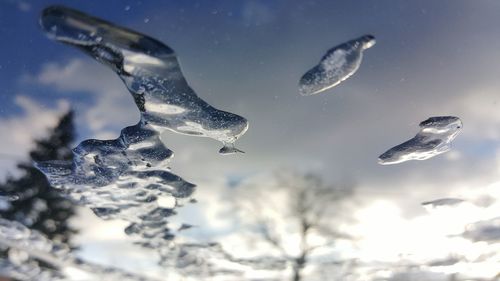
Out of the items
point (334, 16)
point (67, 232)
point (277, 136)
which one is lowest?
point (67, 232)

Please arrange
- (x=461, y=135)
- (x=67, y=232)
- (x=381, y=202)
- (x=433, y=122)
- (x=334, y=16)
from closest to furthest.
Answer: (x=334, y=16), (x=433, y=122), (x=461, y=135), (x=381, y=202), (x=67, y=232)

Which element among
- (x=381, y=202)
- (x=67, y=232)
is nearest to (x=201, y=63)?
(x=381, y=202)

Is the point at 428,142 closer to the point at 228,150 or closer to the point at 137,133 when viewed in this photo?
the point at 228,150

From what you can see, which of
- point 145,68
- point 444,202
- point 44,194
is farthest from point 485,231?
point 44,194

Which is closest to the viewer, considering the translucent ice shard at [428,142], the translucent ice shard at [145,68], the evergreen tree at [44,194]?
the translucent ice shard at [145,68]

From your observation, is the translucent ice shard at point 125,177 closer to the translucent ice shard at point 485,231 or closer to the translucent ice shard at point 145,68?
the translucent ice shard at point 145,68

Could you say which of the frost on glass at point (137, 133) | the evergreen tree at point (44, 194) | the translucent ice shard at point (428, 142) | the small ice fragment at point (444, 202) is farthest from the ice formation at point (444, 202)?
the evergreen tree at point (44, 194)

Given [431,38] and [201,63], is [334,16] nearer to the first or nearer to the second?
[431,38]
